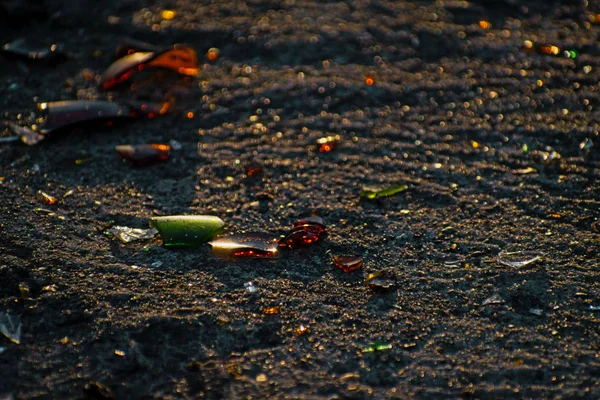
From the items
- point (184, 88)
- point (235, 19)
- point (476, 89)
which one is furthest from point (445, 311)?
point (235, 19)

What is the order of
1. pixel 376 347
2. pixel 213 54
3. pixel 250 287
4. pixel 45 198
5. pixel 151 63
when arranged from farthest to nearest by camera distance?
pixel 213 54 → pixel 151 63 → pixel 45 198 → pixel 250 287 → pixel 376 347

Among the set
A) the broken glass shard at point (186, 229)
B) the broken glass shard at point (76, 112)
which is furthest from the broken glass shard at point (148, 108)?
the broken glass shard at point (186, 229)

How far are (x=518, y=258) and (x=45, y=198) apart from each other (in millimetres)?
1008

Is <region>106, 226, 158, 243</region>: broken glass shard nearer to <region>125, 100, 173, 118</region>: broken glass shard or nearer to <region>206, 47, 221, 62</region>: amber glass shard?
<region>125, 100, 173, 118</region>: broken glass shard

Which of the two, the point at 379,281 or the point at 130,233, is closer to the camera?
the point at 379,281

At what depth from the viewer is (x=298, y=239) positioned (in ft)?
4.54

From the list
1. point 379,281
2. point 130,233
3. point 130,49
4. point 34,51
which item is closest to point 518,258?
point 379,281

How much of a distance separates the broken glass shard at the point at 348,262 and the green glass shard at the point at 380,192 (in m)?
0.23

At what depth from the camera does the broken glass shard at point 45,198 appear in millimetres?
1480

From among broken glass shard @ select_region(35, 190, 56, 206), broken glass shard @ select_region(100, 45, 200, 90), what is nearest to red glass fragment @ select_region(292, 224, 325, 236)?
broken glass shard @ select_region(35, 190, 56, 206)

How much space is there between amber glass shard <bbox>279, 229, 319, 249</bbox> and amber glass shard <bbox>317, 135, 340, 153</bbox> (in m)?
0.37

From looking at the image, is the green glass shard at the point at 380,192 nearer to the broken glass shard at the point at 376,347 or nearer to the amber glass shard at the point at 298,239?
the amber glass shard at the point at 298,239

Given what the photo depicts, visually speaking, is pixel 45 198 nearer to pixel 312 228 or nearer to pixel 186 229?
pixel 186 229

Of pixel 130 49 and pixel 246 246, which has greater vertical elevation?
pixel 130 49
